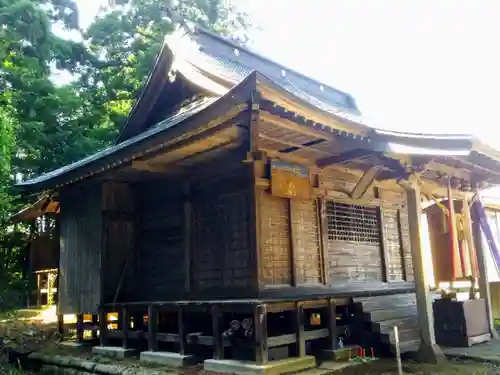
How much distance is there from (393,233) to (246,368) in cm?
522

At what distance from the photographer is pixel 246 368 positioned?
611cm

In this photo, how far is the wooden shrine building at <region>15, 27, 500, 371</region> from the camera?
657 centimetres

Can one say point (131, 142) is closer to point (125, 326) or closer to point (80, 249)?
point (125, 326)

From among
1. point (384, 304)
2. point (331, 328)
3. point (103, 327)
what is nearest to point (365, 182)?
point (384, 304)

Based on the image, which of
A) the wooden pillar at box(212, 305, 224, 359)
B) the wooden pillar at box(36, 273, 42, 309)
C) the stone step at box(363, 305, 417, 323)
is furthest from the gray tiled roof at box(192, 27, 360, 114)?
the wooden pillar at box(36, 273, 42, 309)

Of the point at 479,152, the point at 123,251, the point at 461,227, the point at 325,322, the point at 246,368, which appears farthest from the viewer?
the point at 123,251

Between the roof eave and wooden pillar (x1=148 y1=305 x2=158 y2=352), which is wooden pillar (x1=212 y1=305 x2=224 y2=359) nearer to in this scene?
wooden pillar (x1=148 y1=305 x2=158 y2=352)

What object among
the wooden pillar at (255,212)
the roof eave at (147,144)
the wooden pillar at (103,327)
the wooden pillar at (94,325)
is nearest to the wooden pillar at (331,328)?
the wooden pillar at (255,212)

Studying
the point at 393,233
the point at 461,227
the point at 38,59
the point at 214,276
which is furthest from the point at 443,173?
the point at 38,59

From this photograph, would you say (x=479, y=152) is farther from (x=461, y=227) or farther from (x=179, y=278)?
(x=179, y=278)

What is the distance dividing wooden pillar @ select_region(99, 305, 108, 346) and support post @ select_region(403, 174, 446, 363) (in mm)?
5368

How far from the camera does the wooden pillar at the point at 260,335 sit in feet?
20.3

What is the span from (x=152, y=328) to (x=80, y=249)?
9.86 ft

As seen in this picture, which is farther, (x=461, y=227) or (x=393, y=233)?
(x=393, y=233)
